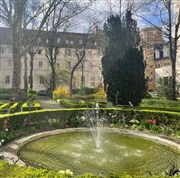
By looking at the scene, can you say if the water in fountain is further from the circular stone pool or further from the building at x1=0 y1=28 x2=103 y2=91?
the building at x1=0 y1=28 x2=103 y2=91

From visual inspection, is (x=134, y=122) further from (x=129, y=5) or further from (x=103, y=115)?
(x=129, y=5)

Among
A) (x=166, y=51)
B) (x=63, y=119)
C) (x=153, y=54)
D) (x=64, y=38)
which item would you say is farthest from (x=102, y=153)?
(x=153, y=54)

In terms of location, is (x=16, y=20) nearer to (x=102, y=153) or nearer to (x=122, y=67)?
(x=122, y=67)

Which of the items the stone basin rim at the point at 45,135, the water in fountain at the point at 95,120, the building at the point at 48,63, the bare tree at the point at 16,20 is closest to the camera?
the stone basin rim at the point at 45,135

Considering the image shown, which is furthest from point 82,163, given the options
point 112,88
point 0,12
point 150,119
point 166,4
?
point 166,4

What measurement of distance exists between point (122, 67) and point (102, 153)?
35.5 ft

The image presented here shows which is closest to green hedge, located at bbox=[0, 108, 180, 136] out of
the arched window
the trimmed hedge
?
the trimmed hedge

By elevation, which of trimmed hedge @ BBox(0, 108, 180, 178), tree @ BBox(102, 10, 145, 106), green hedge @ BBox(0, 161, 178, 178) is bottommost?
trimmed hedge @ BBox(0, 108, 180, 178)

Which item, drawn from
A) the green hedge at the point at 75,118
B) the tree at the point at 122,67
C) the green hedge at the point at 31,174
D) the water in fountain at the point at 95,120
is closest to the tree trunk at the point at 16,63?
the green hedge at the point at 75,118

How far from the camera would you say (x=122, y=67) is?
18.7 m

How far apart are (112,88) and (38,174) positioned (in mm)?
15252

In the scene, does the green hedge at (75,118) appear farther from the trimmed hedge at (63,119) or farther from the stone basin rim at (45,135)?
the stone basin rim at (45,135)

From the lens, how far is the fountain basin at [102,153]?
290 inches

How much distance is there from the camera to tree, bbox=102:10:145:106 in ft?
60.7
